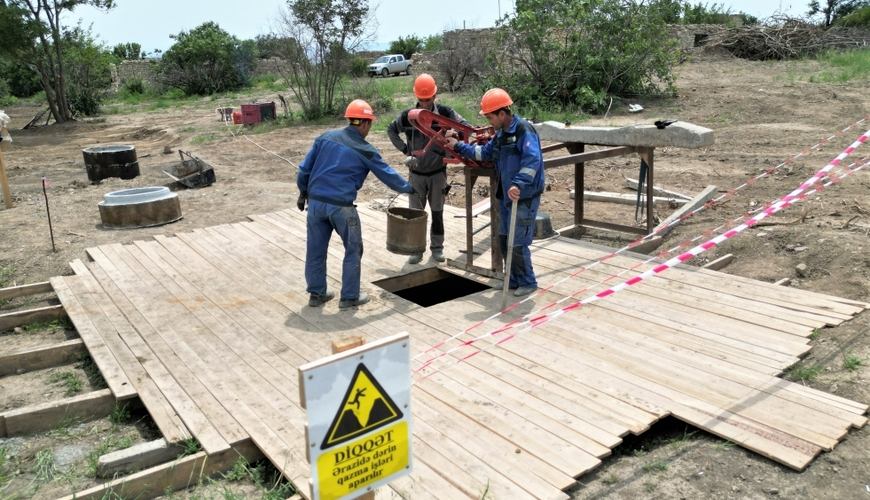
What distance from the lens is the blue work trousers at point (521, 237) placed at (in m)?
5.44

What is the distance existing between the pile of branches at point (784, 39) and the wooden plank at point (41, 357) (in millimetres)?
27271

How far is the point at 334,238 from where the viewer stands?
7.60 m

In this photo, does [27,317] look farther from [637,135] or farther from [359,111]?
[637,135]

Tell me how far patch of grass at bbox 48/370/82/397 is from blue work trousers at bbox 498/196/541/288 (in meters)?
3.29

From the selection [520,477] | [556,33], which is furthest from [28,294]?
[556,33]

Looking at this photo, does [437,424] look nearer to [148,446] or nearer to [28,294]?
[148,446]

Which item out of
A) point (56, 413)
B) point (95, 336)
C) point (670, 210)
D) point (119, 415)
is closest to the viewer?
point (56, 413)

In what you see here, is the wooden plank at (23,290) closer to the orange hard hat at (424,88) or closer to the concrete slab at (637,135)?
the orange hard hat at (424,88)

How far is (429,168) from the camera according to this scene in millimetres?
6543

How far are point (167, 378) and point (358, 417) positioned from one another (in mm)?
Answer: 2504

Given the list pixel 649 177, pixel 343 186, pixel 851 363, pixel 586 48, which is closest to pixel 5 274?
pixel 343 186

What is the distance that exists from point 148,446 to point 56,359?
6.21 ft

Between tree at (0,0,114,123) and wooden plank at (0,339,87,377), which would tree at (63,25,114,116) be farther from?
wooden plank at (0,339,87,377)

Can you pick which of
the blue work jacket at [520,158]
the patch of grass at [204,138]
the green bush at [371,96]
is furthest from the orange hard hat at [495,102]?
the green bush at [371,96]
